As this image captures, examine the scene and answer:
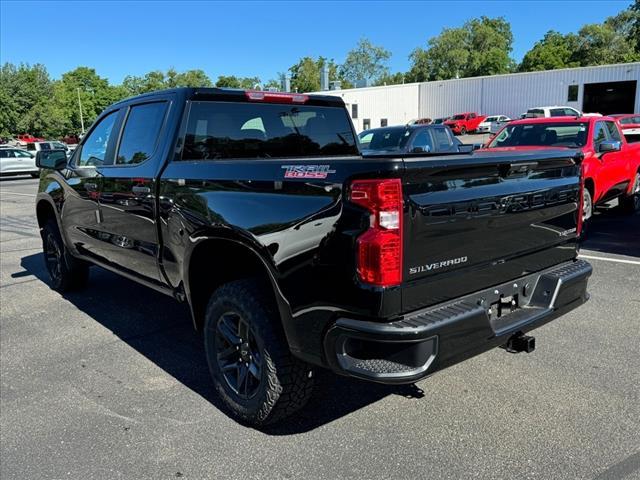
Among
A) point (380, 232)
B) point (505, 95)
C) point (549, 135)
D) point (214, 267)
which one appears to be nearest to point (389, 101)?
point (505, 95)

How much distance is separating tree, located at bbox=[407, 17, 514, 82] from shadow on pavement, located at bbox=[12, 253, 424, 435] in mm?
87932

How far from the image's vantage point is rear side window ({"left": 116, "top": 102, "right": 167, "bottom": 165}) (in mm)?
4000

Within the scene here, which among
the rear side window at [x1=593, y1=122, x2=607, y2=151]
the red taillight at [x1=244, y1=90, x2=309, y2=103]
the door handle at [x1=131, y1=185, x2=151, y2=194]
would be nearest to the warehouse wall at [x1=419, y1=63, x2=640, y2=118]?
the rear side window at [x1=593, y1=122, x2=607, y2=151]

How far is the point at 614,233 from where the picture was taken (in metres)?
8.56

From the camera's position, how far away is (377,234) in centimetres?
238

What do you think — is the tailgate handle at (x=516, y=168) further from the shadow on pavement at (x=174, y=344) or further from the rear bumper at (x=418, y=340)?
the shadow on pavement at (x=174, y=344)

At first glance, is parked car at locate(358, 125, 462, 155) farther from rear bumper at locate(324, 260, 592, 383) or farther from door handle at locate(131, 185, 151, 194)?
rear bumper at locate(324, 260, 592, 383)

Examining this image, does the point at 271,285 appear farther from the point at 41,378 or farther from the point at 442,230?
the point at 41,378

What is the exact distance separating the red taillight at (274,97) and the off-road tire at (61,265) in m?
2.96

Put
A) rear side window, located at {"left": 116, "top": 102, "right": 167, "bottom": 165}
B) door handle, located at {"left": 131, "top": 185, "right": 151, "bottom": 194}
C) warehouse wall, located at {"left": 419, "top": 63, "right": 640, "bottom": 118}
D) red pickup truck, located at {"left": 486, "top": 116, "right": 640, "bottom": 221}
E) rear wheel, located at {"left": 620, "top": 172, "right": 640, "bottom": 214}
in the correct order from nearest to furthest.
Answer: door handle, located at {"left": 131, "top": 185, "right": 151, "bottom": 194} < rear side window, located at {"left": 116, "top": 102, "right": 167, "bottom": 165} < red pickup truck, located at {"left": 486, "top": 116, "right": 640, "bottom": 221} < rear wheel, located at {"left": 620, "top": 172, "right": 640, "bottom": 214} < warehouse wall, located at {"left": 419, "top": 63, "right": 640, "bottom": 118}

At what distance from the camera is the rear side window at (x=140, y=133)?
13.1ft

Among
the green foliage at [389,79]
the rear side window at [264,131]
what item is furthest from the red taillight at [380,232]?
the green foliage at [389,79]

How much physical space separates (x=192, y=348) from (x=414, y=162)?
9.14 ft

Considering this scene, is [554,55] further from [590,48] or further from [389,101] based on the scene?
[389,101]
